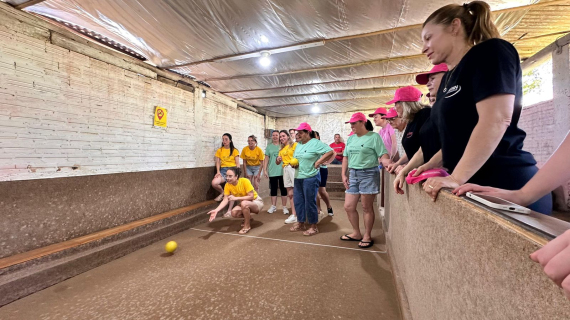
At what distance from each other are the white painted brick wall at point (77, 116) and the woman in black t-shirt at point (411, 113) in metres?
4.31

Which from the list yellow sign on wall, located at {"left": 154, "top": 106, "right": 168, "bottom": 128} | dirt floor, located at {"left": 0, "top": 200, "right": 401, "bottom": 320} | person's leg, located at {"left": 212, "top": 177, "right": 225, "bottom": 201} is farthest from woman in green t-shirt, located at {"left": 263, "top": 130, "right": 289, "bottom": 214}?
yellow sign on wall, located at {"left": 154, "top": 106, "right": 168, "bottom": 128}

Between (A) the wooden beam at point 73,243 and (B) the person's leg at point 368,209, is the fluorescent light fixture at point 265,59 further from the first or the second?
(A) the wooden beam at point 73,243

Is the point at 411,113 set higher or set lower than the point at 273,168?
higher

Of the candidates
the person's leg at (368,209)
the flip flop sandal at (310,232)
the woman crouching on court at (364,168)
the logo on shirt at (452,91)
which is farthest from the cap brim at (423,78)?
the flip flop sandal at (310,232)

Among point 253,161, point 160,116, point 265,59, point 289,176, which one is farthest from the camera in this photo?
point 253,161

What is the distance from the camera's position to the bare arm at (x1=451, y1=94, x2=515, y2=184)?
89 centimetres

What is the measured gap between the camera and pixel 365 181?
3.28 m

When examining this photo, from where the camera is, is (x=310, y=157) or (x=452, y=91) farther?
(x=310, y=157)

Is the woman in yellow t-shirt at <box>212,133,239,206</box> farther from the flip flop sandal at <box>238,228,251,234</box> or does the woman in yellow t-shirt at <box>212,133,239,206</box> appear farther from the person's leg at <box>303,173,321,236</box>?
the person's leg at <box>303,173,321,236</box>

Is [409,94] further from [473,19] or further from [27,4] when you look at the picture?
[27,4]

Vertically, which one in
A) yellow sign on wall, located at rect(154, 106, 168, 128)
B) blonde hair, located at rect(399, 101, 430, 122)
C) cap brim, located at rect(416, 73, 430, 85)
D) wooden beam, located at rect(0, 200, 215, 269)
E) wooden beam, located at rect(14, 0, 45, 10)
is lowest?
wooden beam, located at rect(0, 200, 215, 269)

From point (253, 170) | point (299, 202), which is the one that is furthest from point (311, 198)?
point (253, 170)

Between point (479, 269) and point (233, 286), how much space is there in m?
2.40

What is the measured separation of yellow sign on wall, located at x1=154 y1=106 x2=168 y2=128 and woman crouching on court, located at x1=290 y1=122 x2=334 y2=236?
2.88 meters
